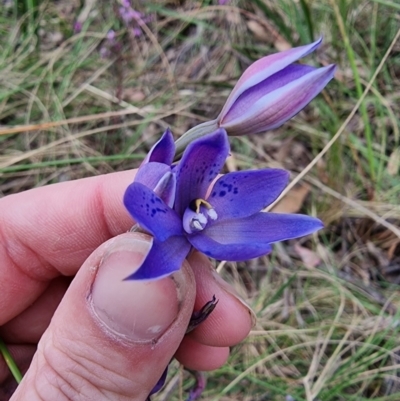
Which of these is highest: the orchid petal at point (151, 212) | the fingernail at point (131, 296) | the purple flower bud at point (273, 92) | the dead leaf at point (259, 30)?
the purple flower bud at point (273, 92)

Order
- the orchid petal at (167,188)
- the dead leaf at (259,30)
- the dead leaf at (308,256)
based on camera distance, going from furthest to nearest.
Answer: the dead leaf at (259,30) → the dead leaf at (308,256) → the orchid petal at (167,188)

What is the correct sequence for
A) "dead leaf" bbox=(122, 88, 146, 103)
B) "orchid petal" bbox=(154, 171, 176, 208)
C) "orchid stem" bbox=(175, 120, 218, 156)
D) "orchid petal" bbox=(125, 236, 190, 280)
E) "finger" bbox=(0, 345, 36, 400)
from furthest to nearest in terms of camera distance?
"dead leaf" bbox=(122, 88, 146, 103)
"finger" bbox=(0, 345, 36, 400)
"orchid stem" bbox=(175, 120, 218, 156)
"orchid petal" bbox=(154, 171, 176, 208)
"orchid petal" bbox=(125, 236, 190, 280)

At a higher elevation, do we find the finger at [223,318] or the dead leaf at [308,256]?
the finger at [223,318]

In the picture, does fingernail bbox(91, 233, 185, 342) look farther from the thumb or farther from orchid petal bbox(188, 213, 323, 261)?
orchid petal bbox(188, 213, 323, 261)

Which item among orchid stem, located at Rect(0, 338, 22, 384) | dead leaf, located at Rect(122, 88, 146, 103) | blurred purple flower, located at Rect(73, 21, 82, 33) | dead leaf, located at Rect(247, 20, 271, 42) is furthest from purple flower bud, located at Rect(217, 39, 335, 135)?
blurred purple flower, located at Rect(73, 21, 82, 33)

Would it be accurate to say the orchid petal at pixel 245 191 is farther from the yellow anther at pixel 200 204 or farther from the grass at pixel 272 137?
the grass at pixel 272 137

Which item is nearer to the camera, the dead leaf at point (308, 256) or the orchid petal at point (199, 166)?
the orchid petal at point (199, 166)

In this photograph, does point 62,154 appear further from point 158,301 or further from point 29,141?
point 158,301

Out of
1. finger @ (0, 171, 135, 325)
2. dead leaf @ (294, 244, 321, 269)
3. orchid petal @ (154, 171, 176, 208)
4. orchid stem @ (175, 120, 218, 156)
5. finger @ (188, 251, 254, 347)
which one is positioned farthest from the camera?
dead leaf @ (294, 244, 321, 269)

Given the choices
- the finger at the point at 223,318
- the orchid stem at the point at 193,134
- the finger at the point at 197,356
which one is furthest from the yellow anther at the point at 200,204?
the finger at the point at 197,356
